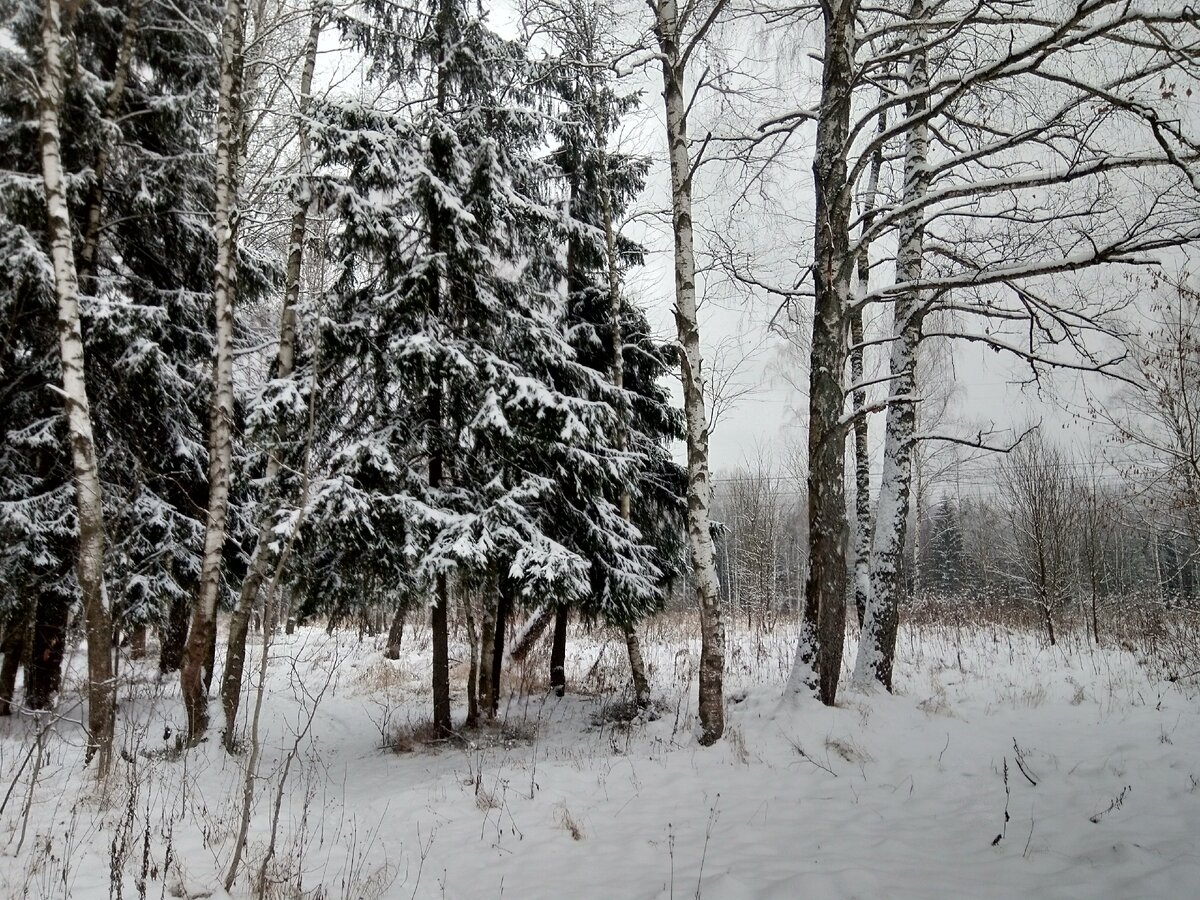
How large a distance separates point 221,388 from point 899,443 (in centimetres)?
808

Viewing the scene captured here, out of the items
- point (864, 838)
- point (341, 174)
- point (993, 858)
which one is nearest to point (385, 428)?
point (341, 174)

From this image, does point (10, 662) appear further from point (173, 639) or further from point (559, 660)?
point (559, 660)

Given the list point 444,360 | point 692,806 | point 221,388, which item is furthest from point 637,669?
point 221,388

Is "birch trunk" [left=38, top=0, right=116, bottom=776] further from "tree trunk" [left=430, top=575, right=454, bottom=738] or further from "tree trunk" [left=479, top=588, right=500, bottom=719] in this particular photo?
"tree trunk" [left=479, top=588, right=500, bottom=719]

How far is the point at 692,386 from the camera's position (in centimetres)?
625

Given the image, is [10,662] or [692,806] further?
[10,662]

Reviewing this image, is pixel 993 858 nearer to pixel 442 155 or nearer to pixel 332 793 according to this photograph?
pixel 332 793

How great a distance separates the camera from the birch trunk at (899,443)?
22.9 ft

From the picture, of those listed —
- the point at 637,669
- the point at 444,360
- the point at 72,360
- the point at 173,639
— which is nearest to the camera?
the point at 72,360

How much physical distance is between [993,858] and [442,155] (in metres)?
8.67

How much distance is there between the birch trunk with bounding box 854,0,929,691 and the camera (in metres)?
6.97

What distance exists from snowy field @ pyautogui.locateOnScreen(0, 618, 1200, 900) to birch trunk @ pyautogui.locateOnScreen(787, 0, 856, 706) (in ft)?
2.00

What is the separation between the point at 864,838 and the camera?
382 cm

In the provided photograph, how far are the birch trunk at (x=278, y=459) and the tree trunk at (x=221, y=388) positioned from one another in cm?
28
